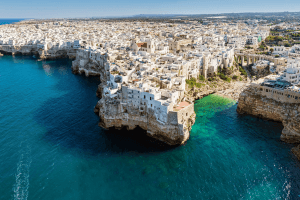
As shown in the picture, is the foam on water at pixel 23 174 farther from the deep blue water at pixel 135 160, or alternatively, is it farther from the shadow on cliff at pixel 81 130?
the shadow on cliff at pixel 81 130

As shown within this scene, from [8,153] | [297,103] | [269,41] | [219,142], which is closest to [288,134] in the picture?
[297,103]

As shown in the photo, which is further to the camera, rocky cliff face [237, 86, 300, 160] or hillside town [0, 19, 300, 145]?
hillside town [0, 19, 300, 145]

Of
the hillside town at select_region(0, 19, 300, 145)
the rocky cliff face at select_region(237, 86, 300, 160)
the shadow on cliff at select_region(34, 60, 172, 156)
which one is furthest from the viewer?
the hillside town at select_region(0, 19, 300, 145)

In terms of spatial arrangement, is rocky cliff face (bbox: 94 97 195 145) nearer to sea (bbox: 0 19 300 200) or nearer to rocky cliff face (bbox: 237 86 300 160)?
sea (bbox: 0 19 300 200)

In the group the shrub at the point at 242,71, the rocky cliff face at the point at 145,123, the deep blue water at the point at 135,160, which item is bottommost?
the deep blue water at the point at 135,160

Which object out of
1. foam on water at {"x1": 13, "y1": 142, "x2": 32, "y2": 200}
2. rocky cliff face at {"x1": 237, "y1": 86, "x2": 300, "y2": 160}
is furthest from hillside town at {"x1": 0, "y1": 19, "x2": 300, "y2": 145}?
foam on water at {"x1": 13, "y1": 142, "x2": 32, "y2": 200}

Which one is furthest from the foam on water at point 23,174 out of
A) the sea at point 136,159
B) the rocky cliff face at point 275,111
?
the rocky cliff face at point 275,111

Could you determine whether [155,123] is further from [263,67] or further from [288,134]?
[263,67]
